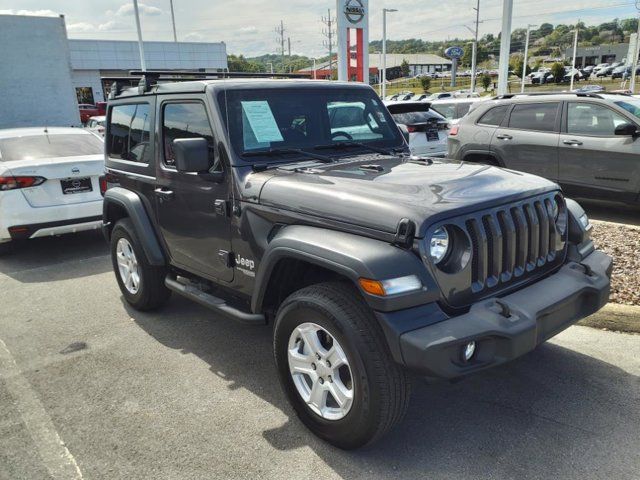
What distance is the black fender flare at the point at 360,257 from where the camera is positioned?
2.53 m

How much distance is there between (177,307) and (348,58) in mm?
12445

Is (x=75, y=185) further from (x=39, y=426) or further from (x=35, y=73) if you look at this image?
(x=35, y=73)

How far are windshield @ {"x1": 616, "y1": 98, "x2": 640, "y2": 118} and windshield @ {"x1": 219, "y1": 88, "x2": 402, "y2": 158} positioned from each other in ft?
15.1

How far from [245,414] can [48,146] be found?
5677 mm

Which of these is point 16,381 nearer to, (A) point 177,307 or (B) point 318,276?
Answer: (A) point 177,307

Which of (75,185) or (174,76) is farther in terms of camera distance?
(75,185)

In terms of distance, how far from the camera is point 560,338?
4188 millimetres

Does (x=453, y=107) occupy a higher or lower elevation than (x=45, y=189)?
higher

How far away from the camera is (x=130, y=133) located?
15.8 ft

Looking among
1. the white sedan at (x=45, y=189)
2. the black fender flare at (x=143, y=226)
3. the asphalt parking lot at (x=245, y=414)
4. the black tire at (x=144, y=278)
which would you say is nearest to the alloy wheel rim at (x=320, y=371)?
the asphalt parking lot at (x=245, y=414)

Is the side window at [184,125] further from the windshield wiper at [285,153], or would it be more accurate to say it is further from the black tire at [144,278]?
the black tire at [144,278]

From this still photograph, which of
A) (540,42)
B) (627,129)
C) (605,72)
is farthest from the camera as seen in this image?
(540,42)

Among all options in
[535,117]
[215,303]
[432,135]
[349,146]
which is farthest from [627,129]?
[215,303]

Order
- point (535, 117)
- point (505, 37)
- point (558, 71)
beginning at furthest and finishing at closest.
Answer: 1. point (558, 71)
2. point (505, 37)
3. point (535, 117)
